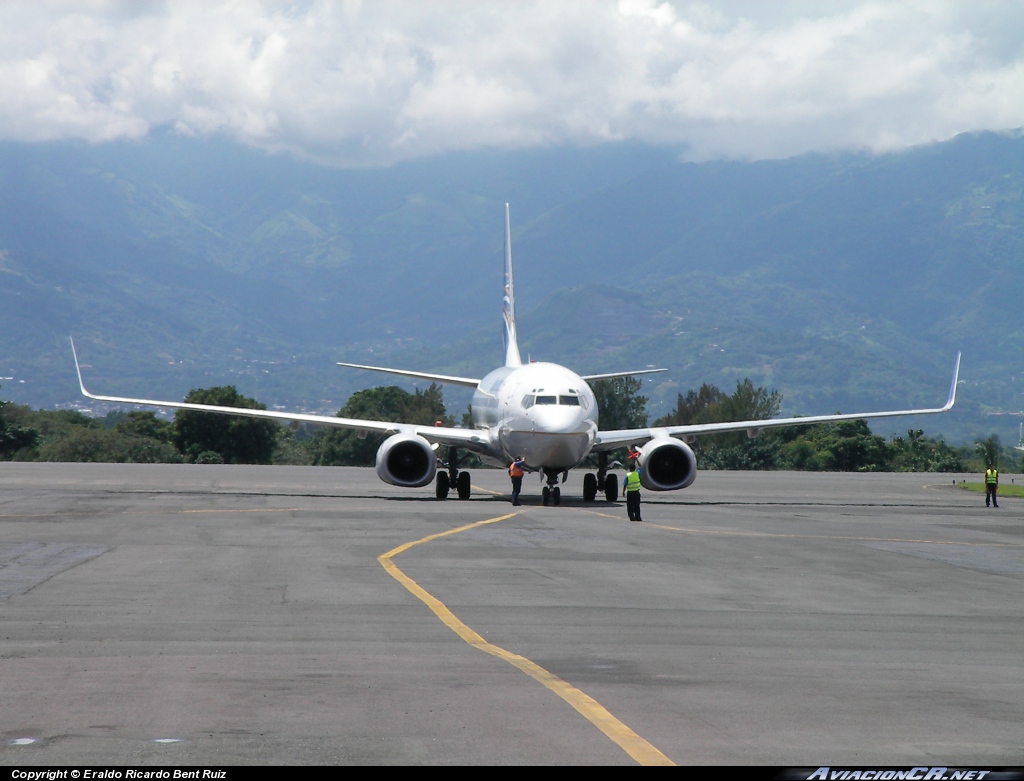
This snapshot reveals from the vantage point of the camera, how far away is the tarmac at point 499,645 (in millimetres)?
8648

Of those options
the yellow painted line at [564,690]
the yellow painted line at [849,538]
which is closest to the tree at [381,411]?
the yellow painted line at [849,538]

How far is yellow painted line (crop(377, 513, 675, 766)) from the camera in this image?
331 inches

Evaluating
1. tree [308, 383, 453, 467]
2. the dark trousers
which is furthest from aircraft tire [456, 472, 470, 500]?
tree [308, 383, 453, 467]

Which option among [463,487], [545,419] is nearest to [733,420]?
[463,487]

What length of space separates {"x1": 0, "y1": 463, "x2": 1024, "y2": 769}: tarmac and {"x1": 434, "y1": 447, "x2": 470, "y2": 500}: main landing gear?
37.9 feet

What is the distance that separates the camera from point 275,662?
38.3ft

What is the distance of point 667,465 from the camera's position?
39531 mm

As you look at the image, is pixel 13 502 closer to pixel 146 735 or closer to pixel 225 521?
pixel 225 521

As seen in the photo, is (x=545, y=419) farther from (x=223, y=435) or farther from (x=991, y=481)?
(x=223, y=435)

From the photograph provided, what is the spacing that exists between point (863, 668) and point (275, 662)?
5055mm

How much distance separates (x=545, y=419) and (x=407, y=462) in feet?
15.8

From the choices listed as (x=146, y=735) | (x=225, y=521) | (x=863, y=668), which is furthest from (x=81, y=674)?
(x=225, y=521)

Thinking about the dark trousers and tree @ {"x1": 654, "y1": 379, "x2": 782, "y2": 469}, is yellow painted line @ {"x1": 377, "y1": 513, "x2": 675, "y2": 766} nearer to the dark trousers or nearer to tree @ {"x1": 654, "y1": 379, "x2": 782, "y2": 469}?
the dark trousers

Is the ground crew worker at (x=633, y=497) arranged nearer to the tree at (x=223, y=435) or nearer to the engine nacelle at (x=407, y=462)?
the engine nacelle at (x=407, y=462)
